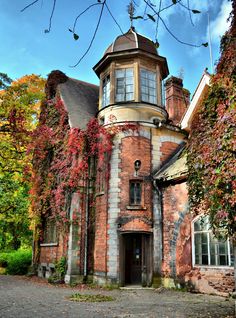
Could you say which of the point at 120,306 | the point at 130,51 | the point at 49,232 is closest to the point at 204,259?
the point at 120,306

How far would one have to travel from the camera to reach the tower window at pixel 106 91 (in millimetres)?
17500

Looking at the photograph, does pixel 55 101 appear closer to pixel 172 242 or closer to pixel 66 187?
pixel 66 187

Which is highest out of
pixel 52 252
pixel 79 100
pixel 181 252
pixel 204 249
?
pixel 79 100

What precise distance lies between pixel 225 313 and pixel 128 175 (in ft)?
26.4

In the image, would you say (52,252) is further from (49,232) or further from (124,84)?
(124,84)

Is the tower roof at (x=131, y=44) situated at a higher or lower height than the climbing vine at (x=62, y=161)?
higher

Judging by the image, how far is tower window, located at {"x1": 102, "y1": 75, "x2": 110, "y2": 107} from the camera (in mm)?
17500

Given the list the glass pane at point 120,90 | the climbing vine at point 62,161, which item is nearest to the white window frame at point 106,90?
the glass pane at point 120,90

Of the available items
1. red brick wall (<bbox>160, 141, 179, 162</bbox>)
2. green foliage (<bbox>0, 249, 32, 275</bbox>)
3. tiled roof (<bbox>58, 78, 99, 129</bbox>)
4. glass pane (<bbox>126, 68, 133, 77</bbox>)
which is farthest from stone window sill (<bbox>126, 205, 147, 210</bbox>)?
green foliage (<bbox>0, 249, 32, 275</bbox>)

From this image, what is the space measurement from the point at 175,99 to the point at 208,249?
10.4 m

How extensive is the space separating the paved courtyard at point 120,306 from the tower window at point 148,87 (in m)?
9.52

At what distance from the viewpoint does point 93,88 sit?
73.4ft

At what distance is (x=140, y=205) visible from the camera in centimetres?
1522

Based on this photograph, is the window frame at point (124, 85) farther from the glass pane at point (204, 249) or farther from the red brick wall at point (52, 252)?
the glass pane at point (204, 249)
